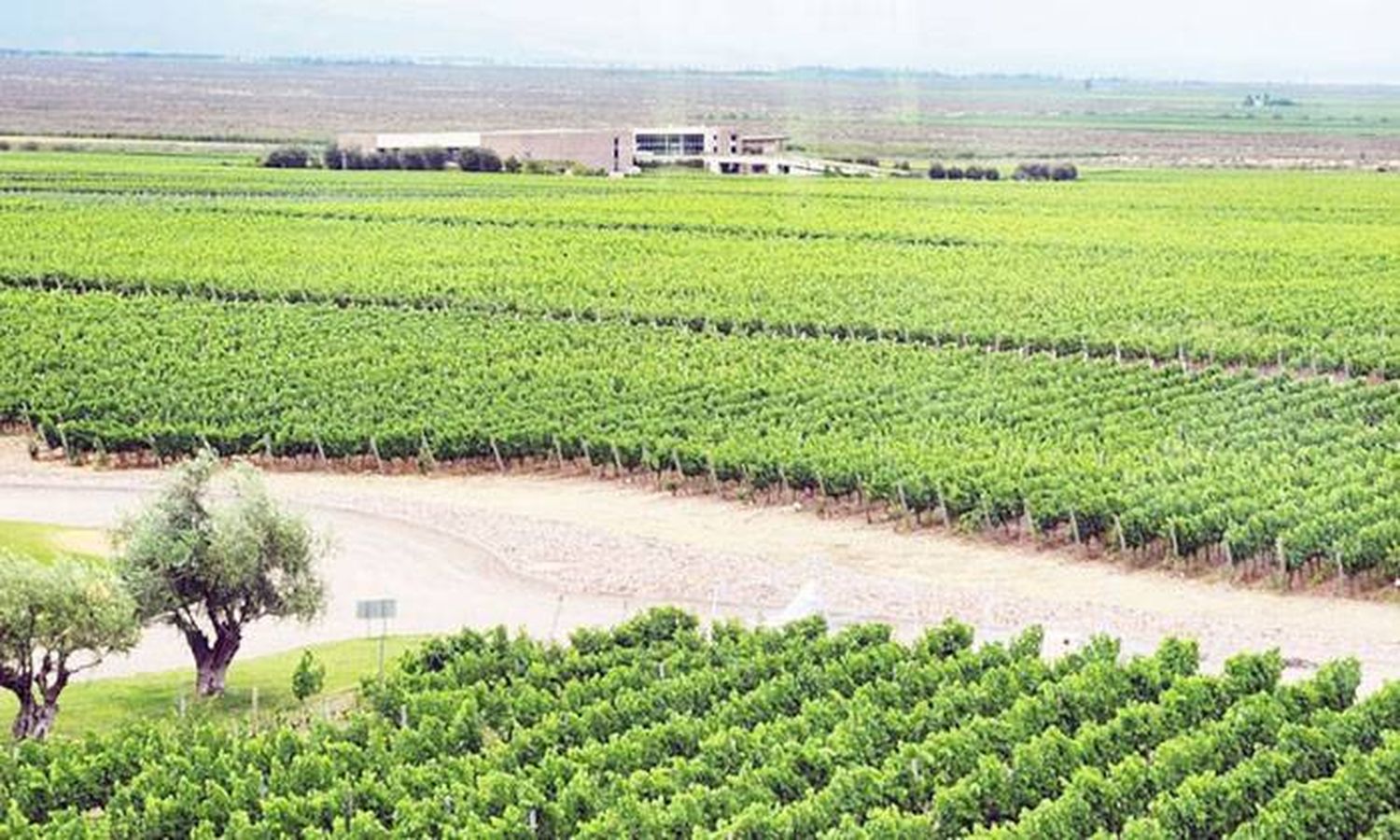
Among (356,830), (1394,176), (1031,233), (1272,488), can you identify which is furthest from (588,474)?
(1394,176)

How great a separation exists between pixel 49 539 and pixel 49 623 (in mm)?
12612

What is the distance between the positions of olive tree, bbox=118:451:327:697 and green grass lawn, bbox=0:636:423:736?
1.41 feet

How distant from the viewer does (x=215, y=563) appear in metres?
30.1

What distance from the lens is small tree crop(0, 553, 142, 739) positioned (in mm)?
27609

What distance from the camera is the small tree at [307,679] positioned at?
29.3m

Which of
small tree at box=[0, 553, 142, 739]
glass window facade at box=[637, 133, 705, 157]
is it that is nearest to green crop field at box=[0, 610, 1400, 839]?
small tree at box=[0, 553, 142, 739]

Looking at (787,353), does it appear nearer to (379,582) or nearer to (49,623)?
(379,582)

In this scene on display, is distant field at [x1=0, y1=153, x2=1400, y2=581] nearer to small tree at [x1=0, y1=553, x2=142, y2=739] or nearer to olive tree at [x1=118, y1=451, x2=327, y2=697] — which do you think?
olive tree at [x1=118, y1=451, x2=327, y2=697]

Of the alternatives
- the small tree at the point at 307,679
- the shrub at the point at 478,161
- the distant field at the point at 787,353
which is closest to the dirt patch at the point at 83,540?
the distant field at the point at 787,353

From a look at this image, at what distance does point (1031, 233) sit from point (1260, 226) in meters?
12.4

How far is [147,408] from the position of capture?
4978 centimetres

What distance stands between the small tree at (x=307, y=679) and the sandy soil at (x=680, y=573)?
3.53 meters

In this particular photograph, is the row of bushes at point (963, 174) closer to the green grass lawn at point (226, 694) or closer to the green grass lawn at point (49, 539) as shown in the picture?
the green grass lawn at point (49, 539)

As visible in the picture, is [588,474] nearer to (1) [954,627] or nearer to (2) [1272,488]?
(2) [1272,488]
